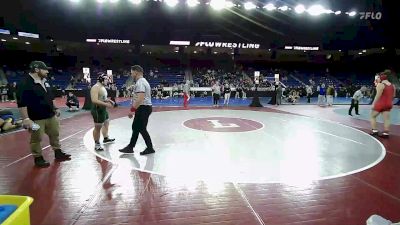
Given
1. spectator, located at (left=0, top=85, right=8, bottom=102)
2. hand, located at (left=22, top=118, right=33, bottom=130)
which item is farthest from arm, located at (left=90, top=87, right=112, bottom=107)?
spectator, located at (left=0, top=85, right=8, bottom=102)

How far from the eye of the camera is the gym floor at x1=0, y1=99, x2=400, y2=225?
3604 mm

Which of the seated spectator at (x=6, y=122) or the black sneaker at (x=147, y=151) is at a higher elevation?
the seated spectator at (x=6, y=122)

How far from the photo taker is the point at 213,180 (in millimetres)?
4777

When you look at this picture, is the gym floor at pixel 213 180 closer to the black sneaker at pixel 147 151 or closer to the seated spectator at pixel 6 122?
the black sneaker at pixel 147 151

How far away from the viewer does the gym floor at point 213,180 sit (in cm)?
360

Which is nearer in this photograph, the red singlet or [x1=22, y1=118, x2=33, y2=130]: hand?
[x1=22, y1=118, x2=33, y2=130]: hand

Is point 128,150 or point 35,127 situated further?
point 128,150

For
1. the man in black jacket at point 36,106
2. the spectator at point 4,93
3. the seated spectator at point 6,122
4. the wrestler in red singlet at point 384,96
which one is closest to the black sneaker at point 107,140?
the man in black jacket at point 36,106

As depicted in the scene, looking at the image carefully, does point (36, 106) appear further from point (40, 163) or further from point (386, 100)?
point (386, 100)

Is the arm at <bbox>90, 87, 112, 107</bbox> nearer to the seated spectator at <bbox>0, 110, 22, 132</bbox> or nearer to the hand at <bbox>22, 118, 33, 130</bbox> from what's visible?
the hand at <bbox>22, 118, 33, 130</bbox>

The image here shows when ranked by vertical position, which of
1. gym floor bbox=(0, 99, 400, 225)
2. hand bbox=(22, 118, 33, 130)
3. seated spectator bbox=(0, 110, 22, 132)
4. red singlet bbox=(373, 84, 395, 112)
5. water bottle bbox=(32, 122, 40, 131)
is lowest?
gym floor bbox=(0, 99, 400, 225)

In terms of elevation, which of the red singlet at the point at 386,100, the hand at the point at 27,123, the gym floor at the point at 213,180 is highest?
the red singlet at the point at 386,100

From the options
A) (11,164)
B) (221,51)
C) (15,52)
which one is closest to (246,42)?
(221,51)

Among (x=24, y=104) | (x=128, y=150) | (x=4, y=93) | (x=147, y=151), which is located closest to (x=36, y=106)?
(x=24, y=104)
